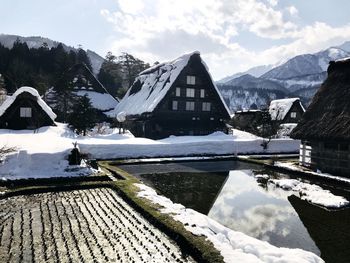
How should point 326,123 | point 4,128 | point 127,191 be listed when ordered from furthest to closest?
1. point 4,128
2. point 326,123
3. point 127,191

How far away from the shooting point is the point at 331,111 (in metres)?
21.3

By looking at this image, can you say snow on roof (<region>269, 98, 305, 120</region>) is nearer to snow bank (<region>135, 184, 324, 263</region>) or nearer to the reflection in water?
the reflection in water

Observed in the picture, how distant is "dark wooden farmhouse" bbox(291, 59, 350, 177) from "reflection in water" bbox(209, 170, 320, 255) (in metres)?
5.78

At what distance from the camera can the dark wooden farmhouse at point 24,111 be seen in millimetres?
33562

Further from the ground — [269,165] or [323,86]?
[323,86]

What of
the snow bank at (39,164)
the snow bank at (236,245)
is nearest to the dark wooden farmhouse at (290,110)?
the snow bank at (39,164)

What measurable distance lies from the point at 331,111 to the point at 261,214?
39.3 feet

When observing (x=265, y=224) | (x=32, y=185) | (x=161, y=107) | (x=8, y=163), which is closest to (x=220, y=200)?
(x=265, y=224)

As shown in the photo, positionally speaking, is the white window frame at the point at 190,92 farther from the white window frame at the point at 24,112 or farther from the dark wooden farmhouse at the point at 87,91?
the white window frame at the point at 24,112

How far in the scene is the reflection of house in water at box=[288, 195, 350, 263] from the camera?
29.2 feet

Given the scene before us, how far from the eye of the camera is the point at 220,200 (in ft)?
48.4

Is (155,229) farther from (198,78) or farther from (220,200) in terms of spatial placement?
(198,78)

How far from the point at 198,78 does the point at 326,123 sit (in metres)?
A: 21.5

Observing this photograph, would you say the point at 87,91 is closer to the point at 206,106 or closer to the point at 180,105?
the point at 180,105
